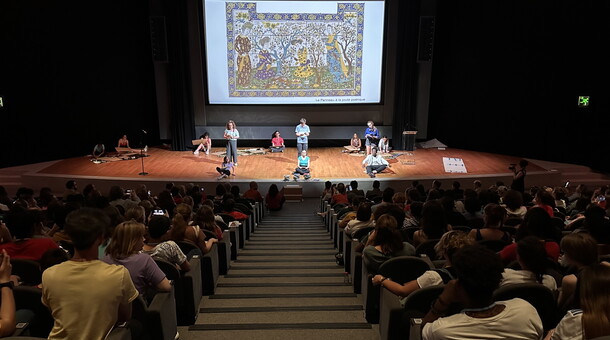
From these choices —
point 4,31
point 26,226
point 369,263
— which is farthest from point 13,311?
point 4,31

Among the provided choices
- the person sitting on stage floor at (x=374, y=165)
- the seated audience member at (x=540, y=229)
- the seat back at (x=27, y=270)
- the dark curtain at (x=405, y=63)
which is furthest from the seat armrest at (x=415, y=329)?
the dark curtain at (x=405, y=63)

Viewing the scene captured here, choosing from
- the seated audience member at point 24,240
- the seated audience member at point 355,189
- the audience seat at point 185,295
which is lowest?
the seated audience member at point 355,189

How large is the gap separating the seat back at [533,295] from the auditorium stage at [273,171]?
27.0ft

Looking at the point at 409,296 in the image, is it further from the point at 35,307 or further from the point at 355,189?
the point at 355,189

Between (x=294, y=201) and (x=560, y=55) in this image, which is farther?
(x=560, y=55)

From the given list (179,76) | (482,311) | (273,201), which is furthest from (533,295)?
(179,76)

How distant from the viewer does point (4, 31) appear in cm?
1151

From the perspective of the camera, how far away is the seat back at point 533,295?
2.51 meters

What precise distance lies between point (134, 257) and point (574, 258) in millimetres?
2531

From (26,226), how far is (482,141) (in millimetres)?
13897

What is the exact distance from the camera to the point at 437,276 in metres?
2.77

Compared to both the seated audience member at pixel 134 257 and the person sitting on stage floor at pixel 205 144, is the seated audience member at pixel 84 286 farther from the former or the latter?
the person sitting on stage floor at pixel 205 144

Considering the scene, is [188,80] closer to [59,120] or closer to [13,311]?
[59,120]

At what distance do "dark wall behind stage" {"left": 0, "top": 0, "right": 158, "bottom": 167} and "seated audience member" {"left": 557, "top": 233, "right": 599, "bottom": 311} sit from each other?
12.9m
